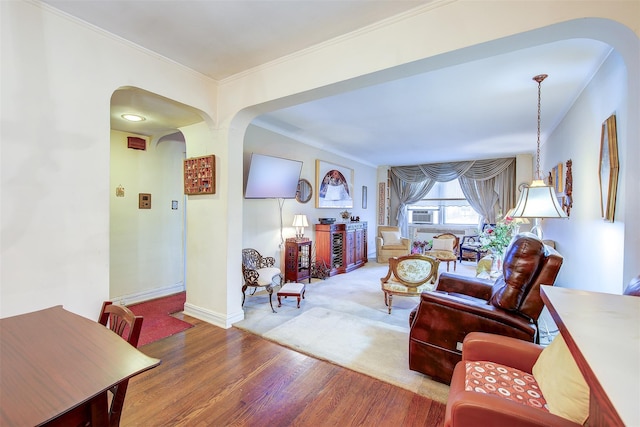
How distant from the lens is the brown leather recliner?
1723mm

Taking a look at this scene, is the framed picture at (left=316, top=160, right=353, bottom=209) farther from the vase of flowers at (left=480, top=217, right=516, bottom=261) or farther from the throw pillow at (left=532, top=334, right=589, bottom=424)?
the throw pillow at (left=532, top=334, right=589, bottom=424)

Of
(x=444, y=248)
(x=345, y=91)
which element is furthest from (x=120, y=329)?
(x=444, y=248)

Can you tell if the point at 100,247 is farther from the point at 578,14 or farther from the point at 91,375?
the point at 578,14

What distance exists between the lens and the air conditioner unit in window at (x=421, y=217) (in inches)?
314

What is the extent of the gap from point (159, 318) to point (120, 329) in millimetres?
2264

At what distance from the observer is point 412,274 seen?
10.8ft

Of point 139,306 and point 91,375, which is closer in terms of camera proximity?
point 91,375

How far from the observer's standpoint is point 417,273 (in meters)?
3.29

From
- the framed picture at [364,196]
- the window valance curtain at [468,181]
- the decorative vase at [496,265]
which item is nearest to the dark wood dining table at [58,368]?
the decorative vase at [496,265]

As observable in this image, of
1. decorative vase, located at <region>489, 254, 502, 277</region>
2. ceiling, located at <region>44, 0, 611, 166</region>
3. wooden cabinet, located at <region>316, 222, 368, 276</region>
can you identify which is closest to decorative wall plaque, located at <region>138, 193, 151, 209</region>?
ceiling, located at <region>44, 0, 611, 166</region>

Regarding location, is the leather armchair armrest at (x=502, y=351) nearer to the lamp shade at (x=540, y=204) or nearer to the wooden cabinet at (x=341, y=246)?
the lamp shade at (x=540, y=204)

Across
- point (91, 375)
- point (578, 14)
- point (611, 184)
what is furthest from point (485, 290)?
point (91, 375)

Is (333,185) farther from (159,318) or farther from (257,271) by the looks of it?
(159,318)

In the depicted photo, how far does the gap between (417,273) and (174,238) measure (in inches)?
142
